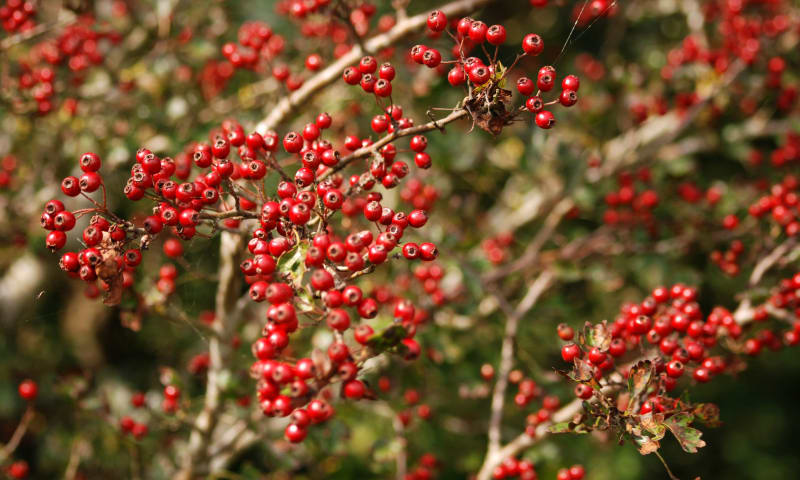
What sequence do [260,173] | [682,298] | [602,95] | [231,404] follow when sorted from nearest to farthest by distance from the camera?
[260,173] < [682,298] < [231,404] < [602,95]

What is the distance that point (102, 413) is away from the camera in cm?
316

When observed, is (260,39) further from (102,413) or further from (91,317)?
(91,317)

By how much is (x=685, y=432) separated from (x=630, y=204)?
259 centimetres

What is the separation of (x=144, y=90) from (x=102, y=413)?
2.57 meters

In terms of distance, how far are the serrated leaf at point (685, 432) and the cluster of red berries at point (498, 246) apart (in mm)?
2373

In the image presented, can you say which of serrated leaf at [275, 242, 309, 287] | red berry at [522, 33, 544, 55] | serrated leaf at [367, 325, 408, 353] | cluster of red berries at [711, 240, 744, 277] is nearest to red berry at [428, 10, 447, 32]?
red berry at [522, 33, 544, 55]

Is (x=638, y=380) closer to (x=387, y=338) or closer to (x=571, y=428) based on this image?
(x=571, y=428)

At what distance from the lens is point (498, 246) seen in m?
4.38

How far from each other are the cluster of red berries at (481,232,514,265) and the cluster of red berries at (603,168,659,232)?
0.79m

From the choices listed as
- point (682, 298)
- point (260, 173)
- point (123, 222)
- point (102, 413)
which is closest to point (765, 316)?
point (682, 298)

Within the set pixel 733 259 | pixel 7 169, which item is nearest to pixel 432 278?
pixel 733 259

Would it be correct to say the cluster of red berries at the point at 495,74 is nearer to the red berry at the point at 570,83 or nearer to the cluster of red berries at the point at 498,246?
the red berry at the point at 570,83

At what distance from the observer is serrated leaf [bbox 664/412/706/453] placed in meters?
1.86

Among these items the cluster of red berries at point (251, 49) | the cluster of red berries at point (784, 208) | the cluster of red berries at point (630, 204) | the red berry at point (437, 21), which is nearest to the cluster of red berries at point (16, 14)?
the cluster of red berries at point (251, 49)
